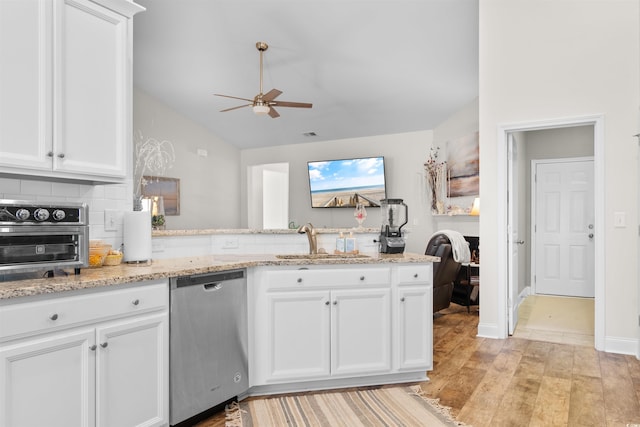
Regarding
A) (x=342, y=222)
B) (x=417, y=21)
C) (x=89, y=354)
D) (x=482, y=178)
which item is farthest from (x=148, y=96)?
(x=89, y=354)

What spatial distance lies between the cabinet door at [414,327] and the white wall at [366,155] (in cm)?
420

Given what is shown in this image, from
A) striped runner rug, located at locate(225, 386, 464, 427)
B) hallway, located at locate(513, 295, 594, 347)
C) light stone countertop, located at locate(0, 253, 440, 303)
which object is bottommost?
hallway, located at locate(513, 295, 594, 347)

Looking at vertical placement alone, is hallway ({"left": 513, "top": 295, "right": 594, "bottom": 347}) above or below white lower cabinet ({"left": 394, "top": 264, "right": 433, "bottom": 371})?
below

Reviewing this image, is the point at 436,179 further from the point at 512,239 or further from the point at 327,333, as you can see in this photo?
the point at 327,333

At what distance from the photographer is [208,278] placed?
2.26 m

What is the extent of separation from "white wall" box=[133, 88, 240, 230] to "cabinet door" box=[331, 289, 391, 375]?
5144mm

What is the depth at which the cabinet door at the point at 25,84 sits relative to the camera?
1781 millimetres

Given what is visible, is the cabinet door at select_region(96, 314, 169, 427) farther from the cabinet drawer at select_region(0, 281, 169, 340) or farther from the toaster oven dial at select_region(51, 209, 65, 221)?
the toaster oven dial at select_region(51, 209, 65, 221)

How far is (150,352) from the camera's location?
78.2 inches

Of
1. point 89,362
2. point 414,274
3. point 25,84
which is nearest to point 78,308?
point 89,362

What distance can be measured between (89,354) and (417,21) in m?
4.30

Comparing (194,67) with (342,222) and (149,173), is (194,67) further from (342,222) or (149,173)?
(342,222)

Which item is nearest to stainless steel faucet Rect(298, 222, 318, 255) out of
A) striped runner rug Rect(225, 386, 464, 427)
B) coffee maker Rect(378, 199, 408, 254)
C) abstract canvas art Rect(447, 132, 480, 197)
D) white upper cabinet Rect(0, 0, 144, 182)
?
coffee maker Rect(378, 199, 408, 254)

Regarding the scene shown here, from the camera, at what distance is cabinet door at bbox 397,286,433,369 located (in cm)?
274
